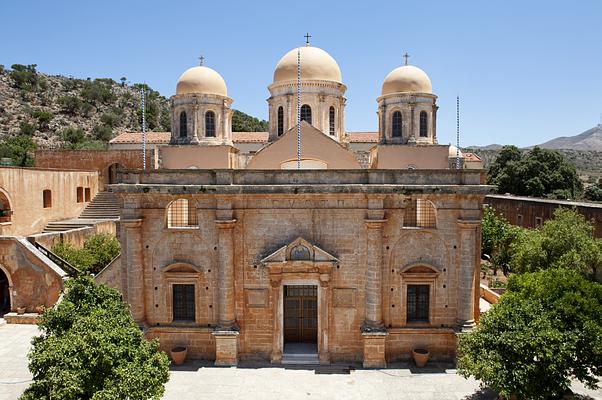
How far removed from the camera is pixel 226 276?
13.6 m

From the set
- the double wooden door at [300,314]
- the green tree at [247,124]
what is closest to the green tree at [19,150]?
the green tree at [247,124]

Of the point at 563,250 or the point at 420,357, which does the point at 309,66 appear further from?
the point at 563,250

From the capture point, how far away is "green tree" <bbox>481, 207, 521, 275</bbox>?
25.5 metres

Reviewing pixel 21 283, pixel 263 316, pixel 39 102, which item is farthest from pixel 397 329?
pixel 39 102

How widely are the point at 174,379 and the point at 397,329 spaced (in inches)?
285

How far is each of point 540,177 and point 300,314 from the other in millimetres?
36848

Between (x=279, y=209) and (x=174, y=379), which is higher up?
(x=279, y=209)

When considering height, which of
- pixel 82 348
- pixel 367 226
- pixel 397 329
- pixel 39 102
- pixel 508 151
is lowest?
pixel 397 329

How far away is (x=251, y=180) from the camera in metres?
13.6

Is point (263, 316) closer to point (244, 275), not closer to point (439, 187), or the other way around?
point (244, 275)

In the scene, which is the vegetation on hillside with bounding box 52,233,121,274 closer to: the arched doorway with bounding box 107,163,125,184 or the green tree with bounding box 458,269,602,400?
the arched doorway with bounding box 107,163,125,184

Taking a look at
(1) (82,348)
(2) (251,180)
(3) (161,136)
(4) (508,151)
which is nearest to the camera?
(1) (82,348)

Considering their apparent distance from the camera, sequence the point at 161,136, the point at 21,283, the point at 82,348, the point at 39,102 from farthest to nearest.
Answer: the point at 39,102 → the point at 161,136 → the point at 21,283 → the point at 82,348

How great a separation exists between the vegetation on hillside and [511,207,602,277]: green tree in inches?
782
